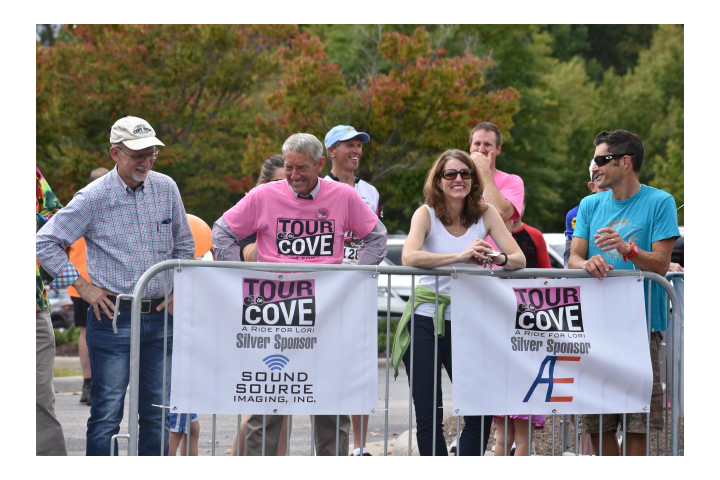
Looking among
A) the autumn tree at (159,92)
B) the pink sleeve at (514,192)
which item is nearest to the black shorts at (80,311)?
the pink sleeve at (514,192)

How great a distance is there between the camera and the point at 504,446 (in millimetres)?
6262

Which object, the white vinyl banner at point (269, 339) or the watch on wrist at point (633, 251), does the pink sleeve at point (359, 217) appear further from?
the watch on wrist at point (633, 251)

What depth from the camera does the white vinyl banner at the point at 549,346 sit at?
578 centimetres

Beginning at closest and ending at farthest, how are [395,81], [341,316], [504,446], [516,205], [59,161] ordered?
[341,316] < [504,446] < [516,205] < [395,81] < [59,161]

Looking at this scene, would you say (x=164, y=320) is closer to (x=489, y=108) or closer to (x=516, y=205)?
(x=516, y=205)

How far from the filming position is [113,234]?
5.80m

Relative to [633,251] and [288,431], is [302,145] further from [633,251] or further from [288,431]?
[633,251]

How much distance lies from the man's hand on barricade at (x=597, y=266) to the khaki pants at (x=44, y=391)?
305cm

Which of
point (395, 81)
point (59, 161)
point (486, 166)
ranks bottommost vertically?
point (486, 166)

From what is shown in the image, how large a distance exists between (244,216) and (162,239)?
48 cm

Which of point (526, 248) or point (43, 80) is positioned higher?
point (43, 80)

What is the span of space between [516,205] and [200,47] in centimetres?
1408

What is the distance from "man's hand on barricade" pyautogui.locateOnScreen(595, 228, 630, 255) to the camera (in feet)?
18.6

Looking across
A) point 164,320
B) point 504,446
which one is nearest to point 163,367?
point 164,320
